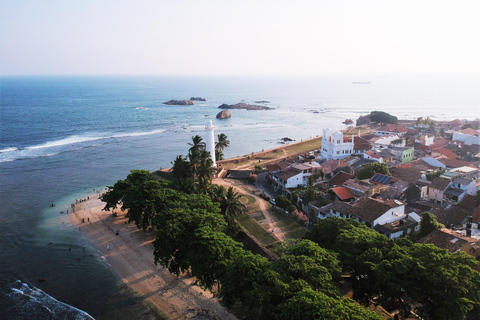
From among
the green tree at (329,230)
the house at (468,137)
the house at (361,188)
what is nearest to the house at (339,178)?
the house at (361,188)

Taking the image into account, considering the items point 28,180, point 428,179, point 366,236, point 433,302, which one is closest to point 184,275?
point 366,236

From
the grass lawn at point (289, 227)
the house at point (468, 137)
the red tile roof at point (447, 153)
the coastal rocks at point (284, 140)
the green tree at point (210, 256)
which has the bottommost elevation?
the coastal rocks at point (284, 140)

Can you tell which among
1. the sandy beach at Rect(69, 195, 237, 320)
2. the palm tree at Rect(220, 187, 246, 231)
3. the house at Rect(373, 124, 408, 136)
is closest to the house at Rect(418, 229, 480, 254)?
the palm tree at Rect(220, 187, 246, 231)

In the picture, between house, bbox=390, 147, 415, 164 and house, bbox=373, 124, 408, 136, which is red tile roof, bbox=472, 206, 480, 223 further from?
house, bbox=373, 124, 408, 136

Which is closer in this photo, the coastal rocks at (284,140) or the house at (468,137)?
the house at (468,137)

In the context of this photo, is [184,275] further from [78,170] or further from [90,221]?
[78,170]

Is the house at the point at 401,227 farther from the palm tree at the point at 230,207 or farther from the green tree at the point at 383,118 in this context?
the green tree at the point at 383,118

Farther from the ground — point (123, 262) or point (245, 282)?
point (245, 282)
